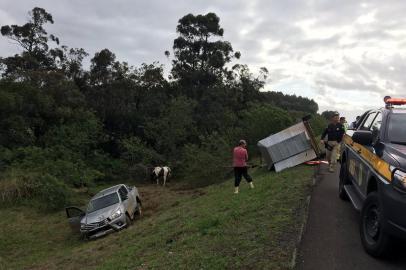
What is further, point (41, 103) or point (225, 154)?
point (41, 103)

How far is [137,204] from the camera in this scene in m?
20.7

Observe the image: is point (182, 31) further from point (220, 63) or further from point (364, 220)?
point (364, 220)

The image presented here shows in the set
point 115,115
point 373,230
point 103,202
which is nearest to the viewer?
point 373,230

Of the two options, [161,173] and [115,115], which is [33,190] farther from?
[115,115]

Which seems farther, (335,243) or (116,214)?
(116,214)

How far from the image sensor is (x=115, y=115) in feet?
144

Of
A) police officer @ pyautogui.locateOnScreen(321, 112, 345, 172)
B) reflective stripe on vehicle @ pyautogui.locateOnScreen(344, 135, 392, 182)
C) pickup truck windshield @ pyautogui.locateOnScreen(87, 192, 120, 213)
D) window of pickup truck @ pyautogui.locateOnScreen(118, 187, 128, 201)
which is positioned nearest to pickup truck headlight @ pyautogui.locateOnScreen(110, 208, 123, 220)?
pickup truck windshield @ pyautogui.locateOnScreen(87, 192, 120, 213)

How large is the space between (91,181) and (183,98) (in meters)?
12.4

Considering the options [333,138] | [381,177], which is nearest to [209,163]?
[333,138]

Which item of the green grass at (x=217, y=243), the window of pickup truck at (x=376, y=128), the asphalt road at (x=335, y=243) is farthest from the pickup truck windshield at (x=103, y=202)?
the window of pickup truck at (x=376, y=128)

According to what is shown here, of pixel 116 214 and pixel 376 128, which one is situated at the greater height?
pixel 376 128

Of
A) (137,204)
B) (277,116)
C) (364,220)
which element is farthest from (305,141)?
(277,116)

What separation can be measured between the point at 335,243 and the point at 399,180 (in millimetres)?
2130

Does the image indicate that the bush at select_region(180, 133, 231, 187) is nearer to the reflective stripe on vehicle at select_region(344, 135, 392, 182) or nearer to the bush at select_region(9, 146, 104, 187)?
the bush at select_region(9, 146, 104, 187)
